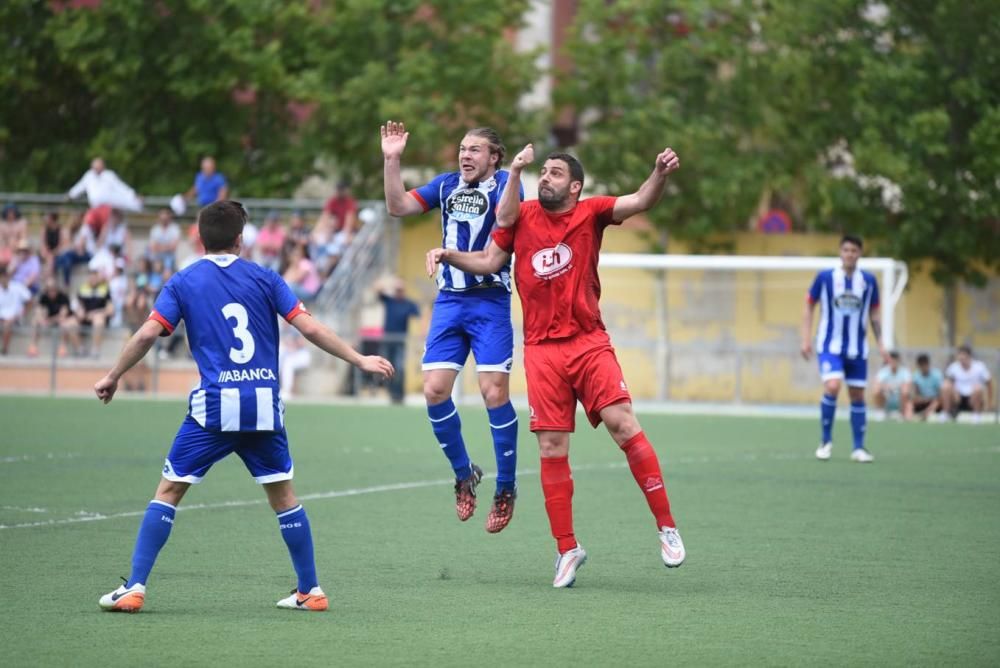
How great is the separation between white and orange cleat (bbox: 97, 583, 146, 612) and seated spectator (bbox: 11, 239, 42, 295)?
21.8 meters

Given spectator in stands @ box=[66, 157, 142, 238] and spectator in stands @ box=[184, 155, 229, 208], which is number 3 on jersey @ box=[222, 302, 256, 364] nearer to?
spectator in stands @ box=[184, 155, 229, 208]

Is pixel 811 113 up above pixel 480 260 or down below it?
above

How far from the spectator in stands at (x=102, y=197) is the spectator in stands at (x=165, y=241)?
962 mm

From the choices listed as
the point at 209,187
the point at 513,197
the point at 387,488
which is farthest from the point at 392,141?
the point at 209,187

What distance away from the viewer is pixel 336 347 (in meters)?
7.43

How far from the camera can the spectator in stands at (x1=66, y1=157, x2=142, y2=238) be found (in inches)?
1166

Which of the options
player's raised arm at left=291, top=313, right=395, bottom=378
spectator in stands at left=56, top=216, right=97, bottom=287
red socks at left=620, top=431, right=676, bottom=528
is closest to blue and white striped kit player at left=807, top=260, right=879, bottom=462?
red socks at left=620, top=431, right=676, bottom=528

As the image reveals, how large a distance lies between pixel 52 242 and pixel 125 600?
23.0 meters

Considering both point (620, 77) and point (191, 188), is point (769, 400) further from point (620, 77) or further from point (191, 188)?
point (191, 188)

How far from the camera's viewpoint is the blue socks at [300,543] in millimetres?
7648

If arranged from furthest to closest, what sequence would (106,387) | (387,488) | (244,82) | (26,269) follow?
(244,82), (26,269), (387,488), (106,387)

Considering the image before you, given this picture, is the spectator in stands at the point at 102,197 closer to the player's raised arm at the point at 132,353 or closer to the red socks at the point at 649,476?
the red socks at the point at 649,476

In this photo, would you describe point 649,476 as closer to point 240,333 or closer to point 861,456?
point 240,333

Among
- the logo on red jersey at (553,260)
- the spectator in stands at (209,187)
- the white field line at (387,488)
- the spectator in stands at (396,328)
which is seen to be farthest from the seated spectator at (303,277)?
the logo on red jersey at (553,260)
